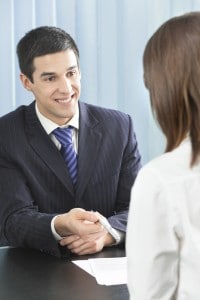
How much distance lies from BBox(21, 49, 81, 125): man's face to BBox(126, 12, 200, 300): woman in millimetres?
1204

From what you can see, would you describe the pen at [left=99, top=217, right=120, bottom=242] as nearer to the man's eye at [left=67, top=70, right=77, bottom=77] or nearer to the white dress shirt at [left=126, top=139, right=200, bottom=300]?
the man's eye at [left=67, top=70, right=77, bottom=77]

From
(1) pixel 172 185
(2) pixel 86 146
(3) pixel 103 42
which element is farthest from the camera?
(3) pixel 103 42

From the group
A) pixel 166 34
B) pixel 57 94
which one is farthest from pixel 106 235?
pixel 166 34

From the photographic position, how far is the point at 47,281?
62.0 inches

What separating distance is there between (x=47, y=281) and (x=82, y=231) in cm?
33

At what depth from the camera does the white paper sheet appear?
1.57m

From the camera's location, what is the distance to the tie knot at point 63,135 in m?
2.26

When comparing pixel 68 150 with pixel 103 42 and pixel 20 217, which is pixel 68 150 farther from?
pixel 103 42

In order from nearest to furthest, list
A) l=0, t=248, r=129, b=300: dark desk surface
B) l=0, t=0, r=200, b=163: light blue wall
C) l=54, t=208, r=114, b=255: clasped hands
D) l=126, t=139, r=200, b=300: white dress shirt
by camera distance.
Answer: l=126, t=139, r=200, b=300: white dress shirt, l=0, t=248, r=129, b=300: dark desk surface, l=54, t=208, r=114, b=255: clasped hands, l=0, t=0, r=200, b=163: light blue wall

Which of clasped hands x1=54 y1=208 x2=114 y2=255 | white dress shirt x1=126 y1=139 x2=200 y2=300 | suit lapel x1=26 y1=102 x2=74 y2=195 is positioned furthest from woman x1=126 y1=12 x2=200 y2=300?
suit lapel x1=26 y1=102 x2=74 y2=195

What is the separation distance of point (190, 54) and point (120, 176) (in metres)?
1.33

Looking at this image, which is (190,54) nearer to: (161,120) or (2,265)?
(161,120)

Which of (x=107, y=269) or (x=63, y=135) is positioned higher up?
(x=63, y=135)

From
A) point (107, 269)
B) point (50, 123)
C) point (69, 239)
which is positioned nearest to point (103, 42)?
point (50, 123)
